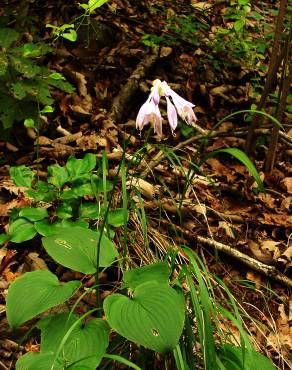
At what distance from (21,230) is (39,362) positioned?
2.80 feet

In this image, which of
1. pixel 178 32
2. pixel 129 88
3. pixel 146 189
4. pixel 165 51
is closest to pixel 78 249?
pixel 146 189

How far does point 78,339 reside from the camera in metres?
1.55

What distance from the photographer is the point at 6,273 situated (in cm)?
225

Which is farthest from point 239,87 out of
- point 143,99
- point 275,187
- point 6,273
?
point 6,273

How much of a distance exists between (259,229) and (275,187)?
50 centimetres

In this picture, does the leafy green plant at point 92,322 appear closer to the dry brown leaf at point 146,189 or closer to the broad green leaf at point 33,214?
the broad green leaf at point 33,214

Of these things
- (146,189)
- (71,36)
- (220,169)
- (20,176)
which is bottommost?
(220,169)

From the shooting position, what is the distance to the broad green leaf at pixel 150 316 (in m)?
1.42

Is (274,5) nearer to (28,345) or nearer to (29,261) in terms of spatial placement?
(29,261)

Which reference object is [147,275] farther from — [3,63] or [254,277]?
[3,63]

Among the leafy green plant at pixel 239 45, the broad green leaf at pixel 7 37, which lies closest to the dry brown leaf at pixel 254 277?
the broad green leaf at pixel 7 37

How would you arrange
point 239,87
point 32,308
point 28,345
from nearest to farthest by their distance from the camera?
point 32,308 → point 28,345 → point 239,87

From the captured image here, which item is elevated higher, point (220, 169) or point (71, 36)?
point (71, 36)

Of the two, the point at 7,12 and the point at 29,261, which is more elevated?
the point at 7,12
